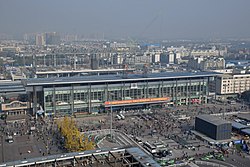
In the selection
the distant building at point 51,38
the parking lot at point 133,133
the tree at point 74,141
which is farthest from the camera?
the distant building at point 51,38

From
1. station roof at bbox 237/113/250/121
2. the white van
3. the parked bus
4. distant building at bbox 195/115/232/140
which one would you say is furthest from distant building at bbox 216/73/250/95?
the white van

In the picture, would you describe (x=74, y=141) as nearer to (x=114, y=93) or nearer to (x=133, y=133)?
(x=133, y=133)

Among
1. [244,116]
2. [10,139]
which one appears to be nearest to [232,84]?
[244,116]

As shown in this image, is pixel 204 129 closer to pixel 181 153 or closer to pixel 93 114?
pixel 181 153

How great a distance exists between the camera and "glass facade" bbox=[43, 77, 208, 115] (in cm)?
1839

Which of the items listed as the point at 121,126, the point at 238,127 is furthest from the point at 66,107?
the point at 238,127

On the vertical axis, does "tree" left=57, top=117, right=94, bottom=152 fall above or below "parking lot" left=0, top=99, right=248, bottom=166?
above

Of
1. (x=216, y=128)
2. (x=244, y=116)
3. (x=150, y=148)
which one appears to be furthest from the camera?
(x=244, y=116)

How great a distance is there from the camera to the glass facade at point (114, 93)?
18.4 metres

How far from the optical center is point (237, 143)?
542 inches

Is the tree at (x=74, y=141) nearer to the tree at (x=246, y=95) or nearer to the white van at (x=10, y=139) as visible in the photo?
the white van at (x=10, y=139)

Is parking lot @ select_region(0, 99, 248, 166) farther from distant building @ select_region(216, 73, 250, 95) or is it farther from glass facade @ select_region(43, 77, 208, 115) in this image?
distant building @ select_region(216, 73, 250, 95)

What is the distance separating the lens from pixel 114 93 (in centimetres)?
1977

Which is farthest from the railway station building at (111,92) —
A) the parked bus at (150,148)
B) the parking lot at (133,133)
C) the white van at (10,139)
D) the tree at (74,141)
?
the parked bus at (150,148)
